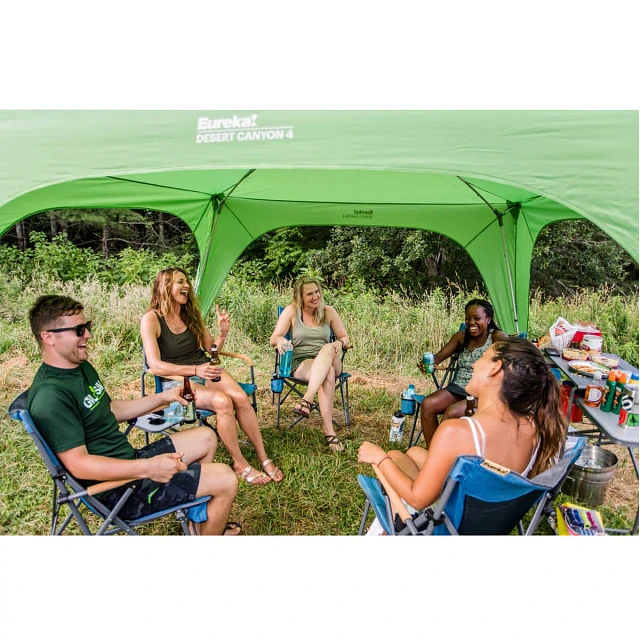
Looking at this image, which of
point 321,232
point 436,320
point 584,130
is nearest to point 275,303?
point 436,320

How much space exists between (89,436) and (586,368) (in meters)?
2.69

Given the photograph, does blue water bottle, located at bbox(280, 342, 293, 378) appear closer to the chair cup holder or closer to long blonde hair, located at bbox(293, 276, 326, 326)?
long blonde hair, located at bbox(293, 276, 326, 326)

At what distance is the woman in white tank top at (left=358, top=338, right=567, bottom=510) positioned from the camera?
5.81 ft

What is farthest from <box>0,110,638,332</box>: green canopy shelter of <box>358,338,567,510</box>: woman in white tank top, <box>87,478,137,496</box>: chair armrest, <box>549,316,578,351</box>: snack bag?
<box>549,316,578,351</box>: snack bag

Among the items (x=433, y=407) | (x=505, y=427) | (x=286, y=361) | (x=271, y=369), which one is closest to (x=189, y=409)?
(x=286, y=361)

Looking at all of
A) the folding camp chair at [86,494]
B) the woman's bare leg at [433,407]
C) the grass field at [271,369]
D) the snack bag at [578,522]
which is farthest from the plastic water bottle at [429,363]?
the folding camp chair at [86,494]

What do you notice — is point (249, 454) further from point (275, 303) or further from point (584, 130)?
point (275, 303)

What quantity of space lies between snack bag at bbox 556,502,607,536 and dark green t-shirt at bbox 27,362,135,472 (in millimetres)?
1958

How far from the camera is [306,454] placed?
3.50 m

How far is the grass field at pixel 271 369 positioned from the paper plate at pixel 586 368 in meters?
0.69

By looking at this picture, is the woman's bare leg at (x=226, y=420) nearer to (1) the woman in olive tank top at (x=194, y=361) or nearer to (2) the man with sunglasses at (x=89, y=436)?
(1) the woman in olive tank top at (x=194, y=361)

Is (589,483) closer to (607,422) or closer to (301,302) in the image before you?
(607,422)

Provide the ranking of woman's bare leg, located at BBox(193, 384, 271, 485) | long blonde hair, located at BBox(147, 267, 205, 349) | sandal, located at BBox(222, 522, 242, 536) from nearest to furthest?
sandal, located at BBox(222, 522, 242, 536) → woman's bare leg, located at BBox(193, 384, 271, 485) → long blonde hair, located at BBox(147, 267, 205, 349)

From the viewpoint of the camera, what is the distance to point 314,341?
397 cm
